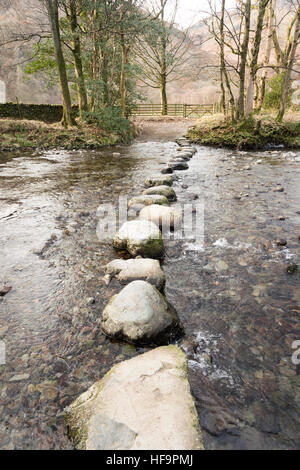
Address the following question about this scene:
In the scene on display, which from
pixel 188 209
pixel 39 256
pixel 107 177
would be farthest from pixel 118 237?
pixel 107 177

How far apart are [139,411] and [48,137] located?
38.8 ft

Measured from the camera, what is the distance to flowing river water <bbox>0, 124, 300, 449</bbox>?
1.40m

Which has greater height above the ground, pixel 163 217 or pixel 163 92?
pixel 163 92

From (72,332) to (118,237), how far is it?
1373mm

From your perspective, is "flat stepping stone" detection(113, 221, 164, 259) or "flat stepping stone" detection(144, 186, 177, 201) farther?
"flat stepping stone" detection(144, 186, 177, 201)

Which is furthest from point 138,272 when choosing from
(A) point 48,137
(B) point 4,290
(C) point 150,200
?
(A) point 48,137

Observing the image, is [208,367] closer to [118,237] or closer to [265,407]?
[265,407]

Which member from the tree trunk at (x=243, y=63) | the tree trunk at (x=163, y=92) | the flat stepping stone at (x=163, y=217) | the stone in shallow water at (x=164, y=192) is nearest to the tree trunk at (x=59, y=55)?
the tree trunk at (x=243, y=63)

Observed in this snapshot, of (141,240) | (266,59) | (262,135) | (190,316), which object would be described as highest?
(266,59)

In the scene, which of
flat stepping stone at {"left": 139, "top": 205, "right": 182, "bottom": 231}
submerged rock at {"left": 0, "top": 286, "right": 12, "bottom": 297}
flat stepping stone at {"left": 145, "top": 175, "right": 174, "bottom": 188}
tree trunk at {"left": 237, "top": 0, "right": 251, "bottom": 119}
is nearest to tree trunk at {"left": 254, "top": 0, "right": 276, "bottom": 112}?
tree trunk at {"left": 237, "top": 0, "right": 251, "bottom": 119}

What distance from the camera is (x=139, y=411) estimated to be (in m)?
1.28

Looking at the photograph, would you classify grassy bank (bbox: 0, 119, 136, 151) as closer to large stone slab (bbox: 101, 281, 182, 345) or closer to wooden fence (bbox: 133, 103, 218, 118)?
large stone slab (bbox: 101, 281, 182, 345)

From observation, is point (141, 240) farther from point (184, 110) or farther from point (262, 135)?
point (184, 110)

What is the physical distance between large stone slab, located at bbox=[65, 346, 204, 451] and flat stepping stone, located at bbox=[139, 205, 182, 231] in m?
2.14
